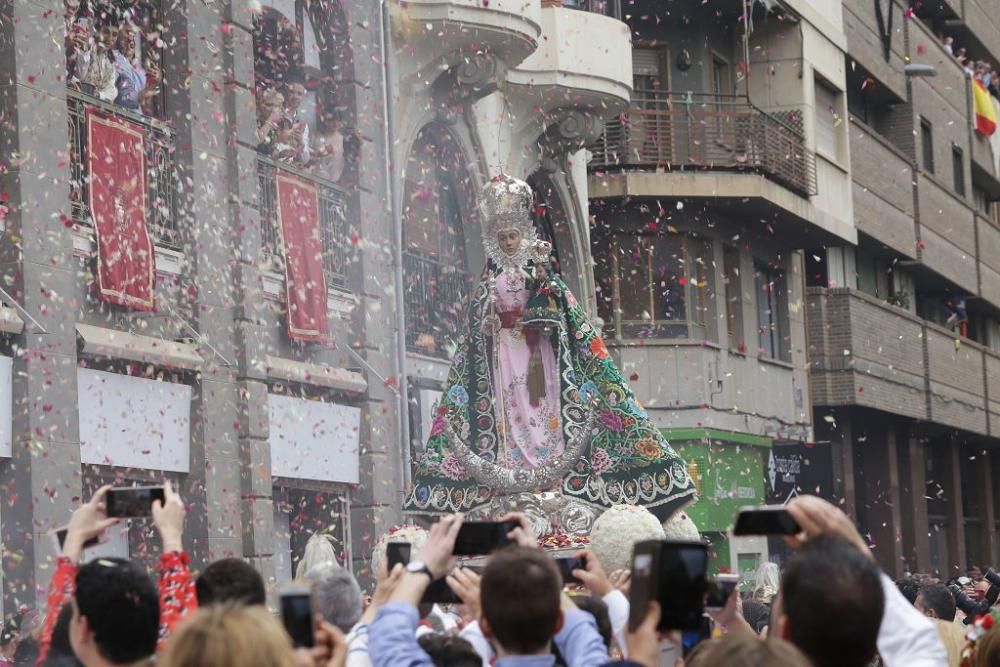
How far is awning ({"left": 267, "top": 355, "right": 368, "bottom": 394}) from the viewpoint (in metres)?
16.8

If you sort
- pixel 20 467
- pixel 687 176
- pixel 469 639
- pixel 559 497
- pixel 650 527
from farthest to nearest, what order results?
pixel 687 176
pixel 20 467
pixel 559 497
pixel 650 527
pixel 469 639

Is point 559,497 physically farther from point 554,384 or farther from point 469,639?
point 469,639

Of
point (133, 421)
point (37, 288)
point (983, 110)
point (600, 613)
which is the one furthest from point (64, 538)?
point (983, 110)

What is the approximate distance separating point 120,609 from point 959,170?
1381 inches

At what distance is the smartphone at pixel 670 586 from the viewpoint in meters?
4.25

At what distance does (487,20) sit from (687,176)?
7196 mm

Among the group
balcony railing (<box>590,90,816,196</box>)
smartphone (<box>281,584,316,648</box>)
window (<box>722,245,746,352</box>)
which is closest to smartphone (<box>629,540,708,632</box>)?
smartphone (<box>281,584,316,648</box>)

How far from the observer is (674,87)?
1063 inches

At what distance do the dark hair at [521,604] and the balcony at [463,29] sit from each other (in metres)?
14.5

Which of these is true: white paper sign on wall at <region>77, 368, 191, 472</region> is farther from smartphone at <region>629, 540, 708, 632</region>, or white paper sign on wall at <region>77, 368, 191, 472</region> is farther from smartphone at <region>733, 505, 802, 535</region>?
smartphone at <region>629, 540, 708, 632</region>

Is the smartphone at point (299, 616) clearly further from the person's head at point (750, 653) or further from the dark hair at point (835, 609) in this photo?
the dark hair at point (835, 609)

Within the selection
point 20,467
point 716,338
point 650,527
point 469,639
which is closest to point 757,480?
point 716,338

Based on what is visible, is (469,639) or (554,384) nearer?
(469,639)

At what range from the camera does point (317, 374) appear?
689 inches
